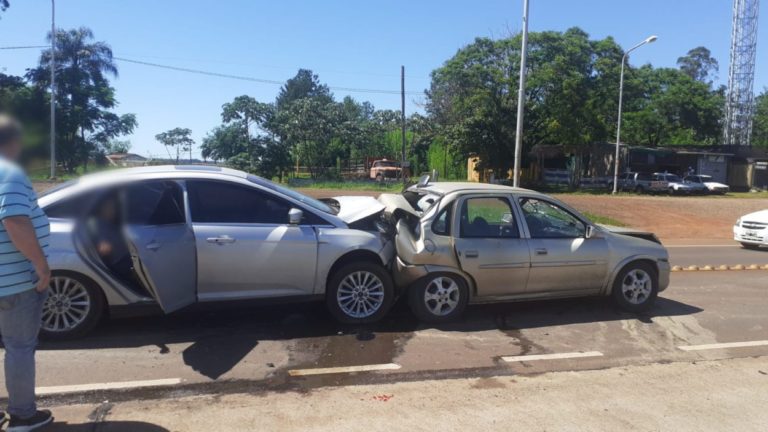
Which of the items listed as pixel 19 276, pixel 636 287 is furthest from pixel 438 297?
pixel 19 276

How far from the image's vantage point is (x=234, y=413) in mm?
4098

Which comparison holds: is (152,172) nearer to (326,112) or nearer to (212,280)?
(212,280)

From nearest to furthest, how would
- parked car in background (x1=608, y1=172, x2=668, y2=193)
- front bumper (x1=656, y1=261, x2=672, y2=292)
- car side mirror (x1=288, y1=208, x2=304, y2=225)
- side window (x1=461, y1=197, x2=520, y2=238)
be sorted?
car side mirror (x1=288, y1=208, x2=304, y2=225)
side window (x1=461, y1=197, x2=520, y2=238)
front bumper (x1=656, y1=261, x2=672, y2=292)
parked car in background (x1=608, y1=172, x2=668, y2=193)

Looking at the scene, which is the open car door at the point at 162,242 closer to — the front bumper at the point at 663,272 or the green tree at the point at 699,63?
the front bumper at the point at 663,272

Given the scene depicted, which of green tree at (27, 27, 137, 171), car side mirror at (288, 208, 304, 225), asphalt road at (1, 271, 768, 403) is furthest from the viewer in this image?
green tree at (27, 27, 137, 171)

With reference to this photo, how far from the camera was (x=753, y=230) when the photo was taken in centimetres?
1446

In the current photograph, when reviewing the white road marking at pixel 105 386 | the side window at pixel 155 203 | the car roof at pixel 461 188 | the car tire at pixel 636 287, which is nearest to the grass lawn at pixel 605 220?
the car tire at pixel 636 287

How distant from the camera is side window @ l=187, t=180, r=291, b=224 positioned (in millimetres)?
5746

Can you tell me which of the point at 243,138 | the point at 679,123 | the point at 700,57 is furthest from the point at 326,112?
the point at 700,57

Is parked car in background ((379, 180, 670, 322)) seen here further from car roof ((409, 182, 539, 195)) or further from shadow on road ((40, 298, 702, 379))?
shadow on road ((40, 298, 702, 379))

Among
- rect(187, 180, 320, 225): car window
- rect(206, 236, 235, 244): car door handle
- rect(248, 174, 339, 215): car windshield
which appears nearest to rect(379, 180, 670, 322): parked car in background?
rect(248, 174, 339, 215): car windshield

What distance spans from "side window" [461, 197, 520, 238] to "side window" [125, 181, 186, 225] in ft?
10.0

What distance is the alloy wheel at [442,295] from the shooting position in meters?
6.26

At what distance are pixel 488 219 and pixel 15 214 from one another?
4795 mm
